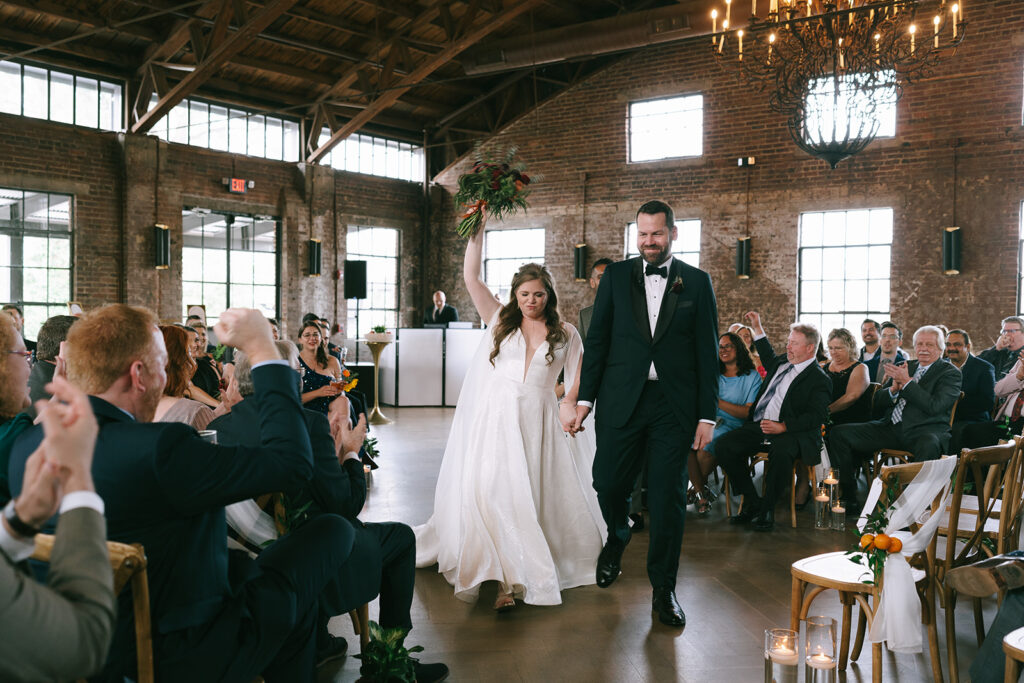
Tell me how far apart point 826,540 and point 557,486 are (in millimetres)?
2185

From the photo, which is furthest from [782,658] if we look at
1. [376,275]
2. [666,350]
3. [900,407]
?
[376,275]

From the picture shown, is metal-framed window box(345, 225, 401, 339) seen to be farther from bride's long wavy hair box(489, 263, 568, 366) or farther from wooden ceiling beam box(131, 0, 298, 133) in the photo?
bride's long wavy hair box(489, 263, 568, 366)

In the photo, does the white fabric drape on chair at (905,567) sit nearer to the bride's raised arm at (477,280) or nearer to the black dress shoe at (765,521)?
the bride's raised arm at (477,280)

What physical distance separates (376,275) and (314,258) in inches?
65.4

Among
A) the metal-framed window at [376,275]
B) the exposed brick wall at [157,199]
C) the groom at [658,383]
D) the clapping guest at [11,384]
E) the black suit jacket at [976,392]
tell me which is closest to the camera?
the clapping guest at [11,384]

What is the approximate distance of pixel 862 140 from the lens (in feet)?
24.4

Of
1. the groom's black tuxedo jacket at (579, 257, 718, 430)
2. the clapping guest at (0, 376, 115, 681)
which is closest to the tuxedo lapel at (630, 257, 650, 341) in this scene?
the groom's black tuxedo jacket at (579, 257, 718, 430)

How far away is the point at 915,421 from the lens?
5875 mm

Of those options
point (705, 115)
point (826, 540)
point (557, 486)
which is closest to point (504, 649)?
point (557, 486)

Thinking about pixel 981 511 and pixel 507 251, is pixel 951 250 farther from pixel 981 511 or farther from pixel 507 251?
pixel 981 511

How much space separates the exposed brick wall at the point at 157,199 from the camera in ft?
38.8

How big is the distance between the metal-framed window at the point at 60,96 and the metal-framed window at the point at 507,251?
6504mm

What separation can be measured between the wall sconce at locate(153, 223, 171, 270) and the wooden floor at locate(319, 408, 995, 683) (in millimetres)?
9909

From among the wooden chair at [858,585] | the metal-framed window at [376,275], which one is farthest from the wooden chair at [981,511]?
the metal-framed window at [376,275]
